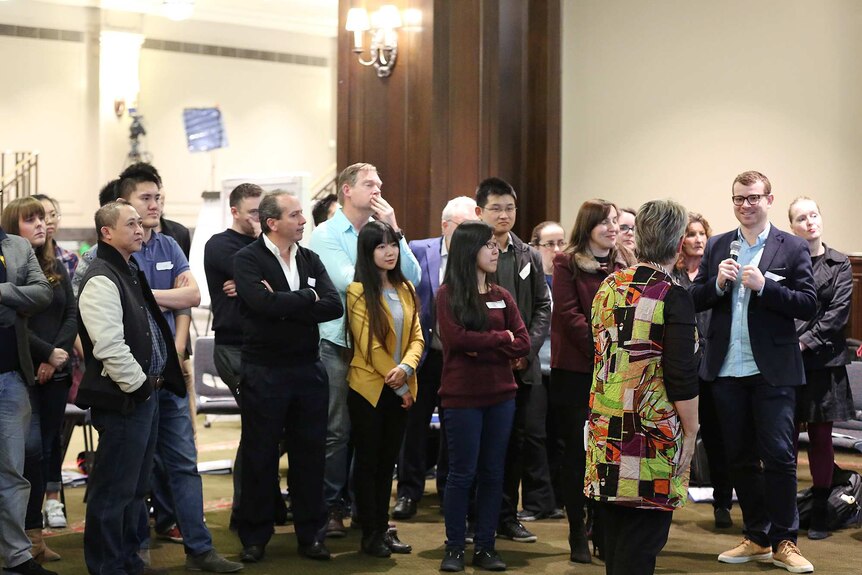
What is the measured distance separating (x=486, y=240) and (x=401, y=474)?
1.60 meters

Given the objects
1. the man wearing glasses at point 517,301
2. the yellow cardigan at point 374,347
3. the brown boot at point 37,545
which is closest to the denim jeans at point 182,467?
the brown boot at point 37,545

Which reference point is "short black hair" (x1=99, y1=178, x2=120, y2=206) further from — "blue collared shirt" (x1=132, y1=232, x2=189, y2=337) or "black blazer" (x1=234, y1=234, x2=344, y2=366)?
"black blazer" (x1=234, y1=234, x2=344, y2=366)

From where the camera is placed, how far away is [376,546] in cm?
455

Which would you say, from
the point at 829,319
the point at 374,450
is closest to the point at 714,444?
the point at 829,319

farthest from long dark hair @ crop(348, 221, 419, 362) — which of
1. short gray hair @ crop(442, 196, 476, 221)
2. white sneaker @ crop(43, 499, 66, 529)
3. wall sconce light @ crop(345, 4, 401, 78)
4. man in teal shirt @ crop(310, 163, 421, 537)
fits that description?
wall sconce light @ crop(345, 4, 401, 78)

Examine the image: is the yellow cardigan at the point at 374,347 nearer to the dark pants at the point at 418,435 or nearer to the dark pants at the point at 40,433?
the dark pants at the point at 418,435

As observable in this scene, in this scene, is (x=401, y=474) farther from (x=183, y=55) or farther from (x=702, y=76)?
(x=183, y=55)

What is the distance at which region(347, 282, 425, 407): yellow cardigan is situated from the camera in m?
4.50

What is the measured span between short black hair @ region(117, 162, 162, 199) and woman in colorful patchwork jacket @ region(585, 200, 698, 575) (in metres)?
2.22

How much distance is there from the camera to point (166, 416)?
422 centimetres

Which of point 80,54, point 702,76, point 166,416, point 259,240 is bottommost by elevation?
point 166,416

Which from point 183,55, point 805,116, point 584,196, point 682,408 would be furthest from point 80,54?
point 682,408

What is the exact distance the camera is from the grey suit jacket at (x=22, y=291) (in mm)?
3902

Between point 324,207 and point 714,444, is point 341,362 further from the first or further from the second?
point 714,444
